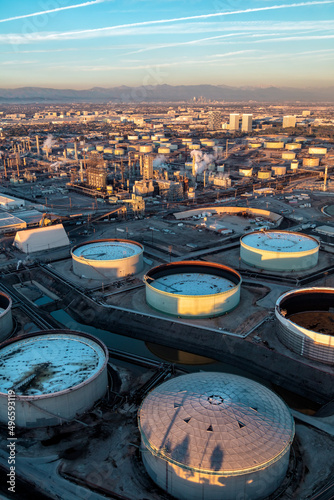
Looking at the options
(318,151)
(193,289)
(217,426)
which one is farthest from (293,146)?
(217,426)

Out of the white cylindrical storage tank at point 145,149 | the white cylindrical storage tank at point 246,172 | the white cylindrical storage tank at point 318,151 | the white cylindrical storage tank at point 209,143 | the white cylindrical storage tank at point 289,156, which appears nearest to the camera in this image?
the white cylindrical storage tank at point 246,172

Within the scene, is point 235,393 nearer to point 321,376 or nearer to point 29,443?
point 321,376

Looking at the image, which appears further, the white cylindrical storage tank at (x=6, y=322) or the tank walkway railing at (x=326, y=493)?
the white cylindrical storage tank at (x=6, y=322)

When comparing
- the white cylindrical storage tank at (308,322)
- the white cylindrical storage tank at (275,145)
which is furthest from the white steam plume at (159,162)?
the white cylindrical storage tank at (308,322)

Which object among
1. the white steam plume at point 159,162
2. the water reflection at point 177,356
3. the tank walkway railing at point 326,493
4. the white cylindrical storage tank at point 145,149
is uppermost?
the white cylindrical storage tank at point 145,149

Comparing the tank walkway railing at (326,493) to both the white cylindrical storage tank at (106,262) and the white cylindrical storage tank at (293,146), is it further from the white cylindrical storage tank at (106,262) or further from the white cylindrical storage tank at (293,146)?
the white cylindrical storage tank at (293,146)

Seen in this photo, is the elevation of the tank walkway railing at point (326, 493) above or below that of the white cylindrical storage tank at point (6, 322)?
below
